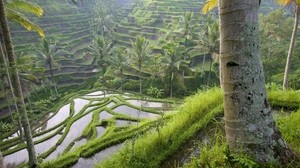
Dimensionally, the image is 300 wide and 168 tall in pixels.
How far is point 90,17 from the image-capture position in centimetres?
5812

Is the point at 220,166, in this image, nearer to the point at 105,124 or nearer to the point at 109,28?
the point at 105,124

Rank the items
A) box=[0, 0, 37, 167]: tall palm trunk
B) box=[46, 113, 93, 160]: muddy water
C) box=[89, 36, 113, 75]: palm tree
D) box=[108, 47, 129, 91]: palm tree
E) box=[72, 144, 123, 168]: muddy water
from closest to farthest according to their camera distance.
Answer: box=[0, 0, 37, 167]: tall palm trunk, box=[72, 144, 123, 168]: muddy water, box=[46, 113, 93, 160]: muddy water, box=[108, 47, 129, 91]: palm tree, box=[89, 36, 113, 75]: palm tree

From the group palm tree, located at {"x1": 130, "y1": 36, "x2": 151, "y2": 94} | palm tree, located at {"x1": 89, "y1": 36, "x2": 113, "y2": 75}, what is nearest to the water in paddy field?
palm tree, located at {"x1": 130, "y1": 36, "x2": 151, "y2": 94}

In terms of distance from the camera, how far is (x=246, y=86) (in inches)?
94.8

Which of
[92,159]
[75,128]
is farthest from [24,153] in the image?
[92,159]

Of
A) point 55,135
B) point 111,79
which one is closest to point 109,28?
point 111,79

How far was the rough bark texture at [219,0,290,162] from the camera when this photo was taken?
2.34 metres

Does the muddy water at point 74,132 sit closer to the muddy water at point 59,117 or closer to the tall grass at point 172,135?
the muddy water at point 59,117

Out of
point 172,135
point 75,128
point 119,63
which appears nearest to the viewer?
point 172,135

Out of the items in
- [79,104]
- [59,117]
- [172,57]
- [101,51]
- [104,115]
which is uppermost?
[101,51]

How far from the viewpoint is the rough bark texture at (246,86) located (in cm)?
234

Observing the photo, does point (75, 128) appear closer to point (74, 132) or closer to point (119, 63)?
point (74, 132)

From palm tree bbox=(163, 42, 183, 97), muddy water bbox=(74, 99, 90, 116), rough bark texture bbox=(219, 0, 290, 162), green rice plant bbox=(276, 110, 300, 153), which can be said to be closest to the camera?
rough bark texture bbox=(219, 0, 290, 162)

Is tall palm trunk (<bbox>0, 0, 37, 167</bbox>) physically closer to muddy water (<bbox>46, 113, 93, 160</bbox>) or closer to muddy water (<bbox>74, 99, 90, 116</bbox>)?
muddy water (<bbox>46, 113, 93, 160</bbox>)
